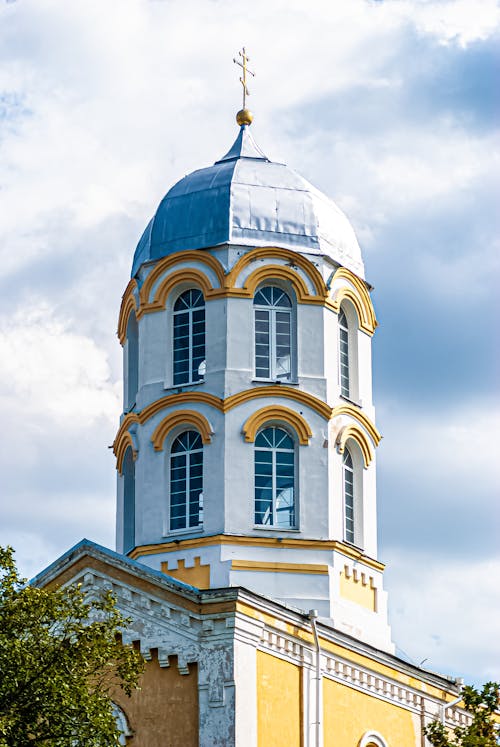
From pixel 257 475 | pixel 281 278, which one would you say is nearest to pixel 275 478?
pixel 257 475

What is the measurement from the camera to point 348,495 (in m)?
33.5

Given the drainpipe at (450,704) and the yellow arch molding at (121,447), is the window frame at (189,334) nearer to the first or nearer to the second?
the yellow arch molding at (121,447)

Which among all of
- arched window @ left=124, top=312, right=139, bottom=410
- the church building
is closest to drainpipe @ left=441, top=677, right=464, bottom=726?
the church building

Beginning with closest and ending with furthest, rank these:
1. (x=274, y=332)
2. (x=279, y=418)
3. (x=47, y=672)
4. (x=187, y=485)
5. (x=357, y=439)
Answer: (x=47, y=672), (x=187, y=485), (x=279, y=418), (x=274, y=332), (x=357, y=439)

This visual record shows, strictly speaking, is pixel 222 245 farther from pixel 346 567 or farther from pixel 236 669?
pixel 236 669

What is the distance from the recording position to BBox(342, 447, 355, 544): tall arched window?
3322 cm

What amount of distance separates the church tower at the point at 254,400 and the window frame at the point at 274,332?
0.03 meters

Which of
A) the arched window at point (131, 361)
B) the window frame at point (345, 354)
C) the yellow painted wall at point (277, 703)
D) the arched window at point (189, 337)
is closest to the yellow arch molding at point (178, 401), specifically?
the arched window at point (189, 337)

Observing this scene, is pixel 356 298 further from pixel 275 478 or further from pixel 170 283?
pixel 275 478

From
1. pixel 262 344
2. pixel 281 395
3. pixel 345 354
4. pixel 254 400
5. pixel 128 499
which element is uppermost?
pixel 345 354

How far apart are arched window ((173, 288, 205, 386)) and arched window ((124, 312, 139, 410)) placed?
139 centimetres

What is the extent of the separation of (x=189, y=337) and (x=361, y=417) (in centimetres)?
374

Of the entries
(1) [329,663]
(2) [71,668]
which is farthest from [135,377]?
(2) [71,668]

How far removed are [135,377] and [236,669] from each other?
8.59m
